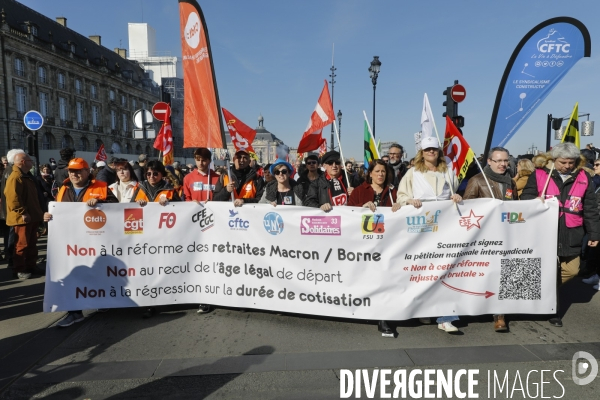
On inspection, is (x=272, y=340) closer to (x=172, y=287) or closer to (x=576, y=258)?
(x=172, y=287)

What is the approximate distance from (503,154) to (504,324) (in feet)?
5.94

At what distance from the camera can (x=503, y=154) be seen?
4.42 metres

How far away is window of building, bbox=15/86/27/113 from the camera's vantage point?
147 feet

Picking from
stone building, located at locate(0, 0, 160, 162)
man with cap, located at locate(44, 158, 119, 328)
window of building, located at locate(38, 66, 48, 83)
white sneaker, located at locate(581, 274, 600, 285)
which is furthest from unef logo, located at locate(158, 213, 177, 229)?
window of building, located at locate(38, 66, 48, 83)

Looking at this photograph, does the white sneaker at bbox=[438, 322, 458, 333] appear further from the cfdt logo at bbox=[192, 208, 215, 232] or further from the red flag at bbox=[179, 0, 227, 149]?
the red flag at bbox=[179, 0, 227, 149]

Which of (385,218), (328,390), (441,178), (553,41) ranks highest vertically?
(553,41)

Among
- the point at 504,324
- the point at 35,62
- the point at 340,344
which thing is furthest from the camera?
the point at 35,62

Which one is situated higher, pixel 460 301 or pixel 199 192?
pixel 199 192

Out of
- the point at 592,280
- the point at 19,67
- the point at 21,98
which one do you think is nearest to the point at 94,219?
the point at 592,280

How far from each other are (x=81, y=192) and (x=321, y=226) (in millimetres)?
2834

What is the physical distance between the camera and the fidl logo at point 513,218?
163 inches

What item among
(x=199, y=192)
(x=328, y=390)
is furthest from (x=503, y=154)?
(x=199, y=192)

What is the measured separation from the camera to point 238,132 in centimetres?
685

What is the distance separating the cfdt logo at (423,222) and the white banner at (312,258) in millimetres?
10
